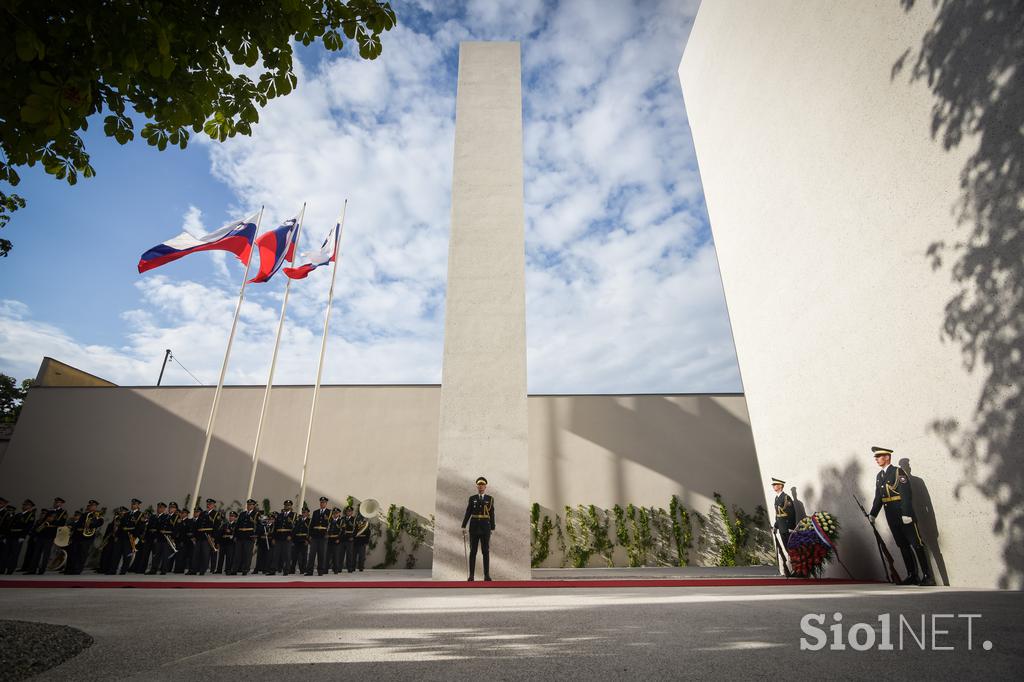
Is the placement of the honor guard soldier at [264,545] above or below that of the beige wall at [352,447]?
below

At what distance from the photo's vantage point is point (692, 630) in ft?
10.1

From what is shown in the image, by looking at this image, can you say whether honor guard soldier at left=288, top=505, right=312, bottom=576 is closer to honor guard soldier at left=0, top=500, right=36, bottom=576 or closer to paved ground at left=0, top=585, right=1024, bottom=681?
paved ground at left=0, top=585, right=1024, bottom=681

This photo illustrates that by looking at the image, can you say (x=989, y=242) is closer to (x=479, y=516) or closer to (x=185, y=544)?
(x=479, y=516)

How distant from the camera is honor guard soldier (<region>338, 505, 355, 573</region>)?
35.3 feet

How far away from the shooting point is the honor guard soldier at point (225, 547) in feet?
32.9

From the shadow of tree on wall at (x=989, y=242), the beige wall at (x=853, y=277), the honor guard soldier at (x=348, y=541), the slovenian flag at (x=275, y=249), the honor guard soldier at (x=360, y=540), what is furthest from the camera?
the slovenian flag at (x=275, y=249)

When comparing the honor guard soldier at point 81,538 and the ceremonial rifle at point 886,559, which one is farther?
the honor guard soldier at point 81,538

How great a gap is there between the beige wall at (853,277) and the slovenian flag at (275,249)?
1121cm

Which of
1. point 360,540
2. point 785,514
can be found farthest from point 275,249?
point 785,514

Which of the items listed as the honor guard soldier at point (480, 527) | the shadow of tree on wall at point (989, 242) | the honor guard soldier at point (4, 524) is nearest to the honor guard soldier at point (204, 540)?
the honor guard soldier at point (4, 524)

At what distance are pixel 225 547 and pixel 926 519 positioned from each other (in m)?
12.4

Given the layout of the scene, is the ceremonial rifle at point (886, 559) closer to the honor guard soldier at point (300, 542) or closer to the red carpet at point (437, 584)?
the red carpet at point (437, 584)

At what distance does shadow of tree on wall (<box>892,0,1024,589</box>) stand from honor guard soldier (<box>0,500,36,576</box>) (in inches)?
676

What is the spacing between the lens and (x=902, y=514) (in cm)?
580
